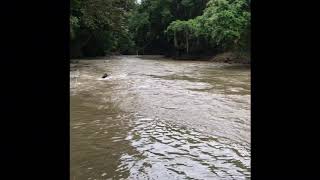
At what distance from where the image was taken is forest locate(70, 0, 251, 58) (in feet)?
68.3

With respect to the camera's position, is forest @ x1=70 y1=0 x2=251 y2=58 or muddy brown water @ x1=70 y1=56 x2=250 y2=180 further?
A: forest @ x1=70 y1=0 x2=251 y2=58

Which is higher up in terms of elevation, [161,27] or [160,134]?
[161,27]

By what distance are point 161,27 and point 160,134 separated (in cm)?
3840

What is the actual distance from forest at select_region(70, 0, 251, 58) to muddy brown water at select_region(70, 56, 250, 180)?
683 centimetres

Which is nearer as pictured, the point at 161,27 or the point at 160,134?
the point at 160,134

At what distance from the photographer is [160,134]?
716 cm

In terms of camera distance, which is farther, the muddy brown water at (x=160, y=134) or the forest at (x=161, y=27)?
the forest at (x=161, y=27)

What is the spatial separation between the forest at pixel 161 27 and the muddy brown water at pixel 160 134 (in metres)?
6.83

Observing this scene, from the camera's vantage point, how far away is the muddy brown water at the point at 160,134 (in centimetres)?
505

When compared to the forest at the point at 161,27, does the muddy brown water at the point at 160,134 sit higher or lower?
lower

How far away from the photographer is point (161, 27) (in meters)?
44.7
